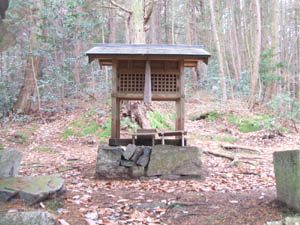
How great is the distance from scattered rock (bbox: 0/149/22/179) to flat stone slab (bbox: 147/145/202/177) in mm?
2889

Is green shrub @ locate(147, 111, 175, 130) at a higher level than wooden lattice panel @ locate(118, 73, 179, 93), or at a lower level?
lower

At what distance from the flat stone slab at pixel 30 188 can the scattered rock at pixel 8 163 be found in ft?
1.07

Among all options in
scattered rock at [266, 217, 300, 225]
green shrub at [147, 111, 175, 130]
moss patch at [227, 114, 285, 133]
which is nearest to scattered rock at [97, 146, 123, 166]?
scattered rock at [266, 217, 300, 225]

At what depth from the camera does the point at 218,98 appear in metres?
18.0

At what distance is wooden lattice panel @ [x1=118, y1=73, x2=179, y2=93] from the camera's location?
6.95 meters

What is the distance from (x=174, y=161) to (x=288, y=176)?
313 centimetres

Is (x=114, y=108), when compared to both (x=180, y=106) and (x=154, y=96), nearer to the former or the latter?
(x=154, y=96)

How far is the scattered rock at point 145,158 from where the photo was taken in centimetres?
643

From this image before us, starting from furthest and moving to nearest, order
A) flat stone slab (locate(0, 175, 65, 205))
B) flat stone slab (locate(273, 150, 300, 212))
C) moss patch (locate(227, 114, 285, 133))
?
moss patch (locate(227, 114, 285, 133)) < flat stone slab (locate(0, 175, 65, 205)) < flat stone slab (locate(273, 150, 300, 212))

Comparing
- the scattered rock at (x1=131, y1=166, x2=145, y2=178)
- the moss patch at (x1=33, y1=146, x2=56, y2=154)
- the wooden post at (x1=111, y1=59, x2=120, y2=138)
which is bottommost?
the moss patch at (x1=33, y1=146, x2=56, y2=154)

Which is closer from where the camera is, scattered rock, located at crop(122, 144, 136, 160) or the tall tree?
scattered rock, located at crop(122, 144, 136, 160)

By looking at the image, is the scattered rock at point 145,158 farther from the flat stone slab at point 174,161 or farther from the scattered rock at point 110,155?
the scattered rock at point 110,155

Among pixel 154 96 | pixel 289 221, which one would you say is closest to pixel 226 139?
pixel 154 96

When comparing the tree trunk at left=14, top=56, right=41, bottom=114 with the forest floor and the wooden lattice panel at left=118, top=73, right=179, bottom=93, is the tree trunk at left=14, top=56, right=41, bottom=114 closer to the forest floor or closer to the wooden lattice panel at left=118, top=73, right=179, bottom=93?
the forest floor
